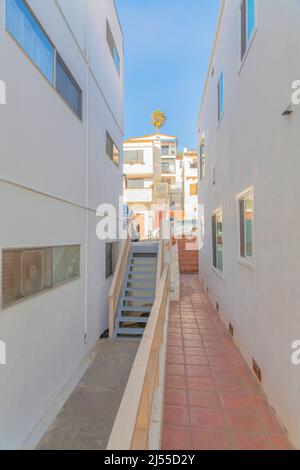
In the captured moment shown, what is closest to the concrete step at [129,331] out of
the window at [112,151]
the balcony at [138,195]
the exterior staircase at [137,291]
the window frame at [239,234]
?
the exterior staircase at [137,291]

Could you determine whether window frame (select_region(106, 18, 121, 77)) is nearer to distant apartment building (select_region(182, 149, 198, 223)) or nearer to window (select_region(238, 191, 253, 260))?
window (select_region(238, 191, 253, 260))

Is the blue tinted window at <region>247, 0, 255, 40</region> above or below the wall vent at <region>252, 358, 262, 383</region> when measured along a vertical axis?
above

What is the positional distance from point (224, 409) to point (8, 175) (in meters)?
3.42

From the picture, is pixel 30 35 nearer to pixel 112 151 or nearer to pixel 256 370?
pixel 112 151

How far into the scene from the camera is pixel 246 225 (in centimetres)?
414

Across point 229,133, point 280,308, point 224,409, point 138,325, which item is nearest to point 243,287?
point 280,308

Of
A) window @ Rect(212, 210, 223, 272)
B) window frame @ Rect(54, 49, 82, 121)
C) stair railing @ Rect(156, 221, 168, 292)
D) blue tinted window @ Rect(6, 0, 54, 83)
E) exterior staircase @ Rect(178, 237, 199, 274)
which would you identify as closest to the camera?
blue tinted window @ Rect(6, 0, 54, 83)

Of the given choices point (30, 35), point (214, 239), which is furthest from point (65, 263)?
point (214, 239)

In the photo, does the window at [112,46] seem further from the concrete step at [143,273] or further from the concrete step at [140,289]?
the concrete step at [140,289]

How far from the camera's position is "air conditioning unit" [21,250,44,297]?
Answer: 3.16 meters

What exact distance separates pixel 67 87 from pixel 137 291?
5.82 m

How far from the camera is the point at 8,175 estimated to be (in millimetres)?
2803

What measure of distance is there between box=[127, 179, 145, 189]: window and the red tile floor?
1902 cm

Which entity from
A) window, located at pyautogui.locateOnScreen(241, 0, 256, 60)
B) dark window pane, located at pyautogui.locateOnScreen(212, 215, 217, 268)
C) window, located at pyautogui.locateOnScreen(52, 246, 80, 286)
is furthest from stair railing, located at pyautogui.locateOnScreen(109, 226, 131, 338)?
window, located at pyautogui.locateOnScreen(241, 0, 256, 60)
